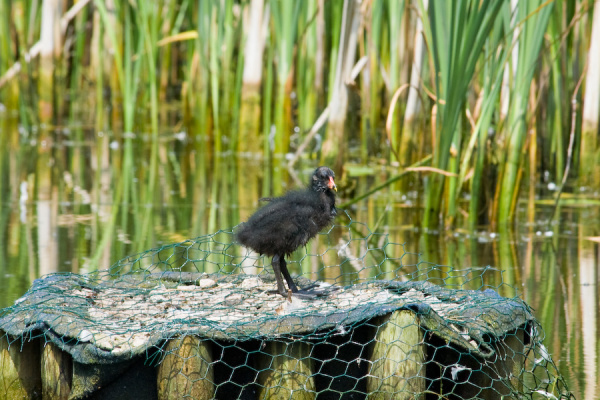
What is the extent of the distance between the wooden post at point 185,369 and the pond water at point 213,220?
5.46ft

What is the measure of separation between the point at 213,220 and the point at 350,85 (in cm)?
199

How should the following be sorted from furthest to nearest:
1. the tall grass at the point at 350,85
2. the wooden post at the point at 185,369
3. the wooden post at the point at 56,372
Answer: the tall grass at the point at 350,85 < the wooden post at the point at 56,372 < the wooden post at the point at 185,369

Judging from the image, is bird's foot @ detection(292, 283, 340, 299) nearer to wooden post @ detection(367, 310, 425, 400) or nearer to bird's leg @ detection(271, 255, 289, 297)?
bird's leg @ detection(271, 255, 289, 297)

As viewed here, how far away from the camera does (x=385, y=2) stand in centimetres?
959

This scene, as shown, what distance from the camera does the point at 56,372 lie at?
12.8ft

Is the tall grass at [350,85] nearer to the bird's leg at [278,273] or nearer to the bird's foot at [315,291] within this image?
the bird's foot at [315,291]

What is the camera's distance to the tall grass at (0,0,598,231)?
668cm

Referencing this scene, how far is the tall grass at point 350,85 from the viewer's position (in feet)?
21.9

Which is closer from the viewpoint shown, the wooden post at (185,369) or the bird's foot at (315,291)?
the wooden post at (185,369)

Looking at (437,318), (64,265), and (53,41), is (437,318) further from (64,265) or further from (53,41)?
(53,41)

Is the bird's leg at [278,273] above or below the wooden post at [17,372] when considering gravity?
above

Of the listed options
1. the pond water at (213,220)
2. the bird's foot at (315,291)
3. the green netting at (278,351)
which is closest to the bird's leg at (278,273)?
the bird's foot at (315,291)

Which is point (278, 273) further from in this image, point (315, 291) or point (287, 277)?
point (315, 291)

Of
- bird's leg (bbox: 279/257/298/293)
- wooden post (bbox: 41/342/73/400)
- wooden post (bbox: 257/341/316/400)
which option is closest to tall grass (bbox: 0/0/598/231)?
bird's leg (bbox: 279/257/298/293)
